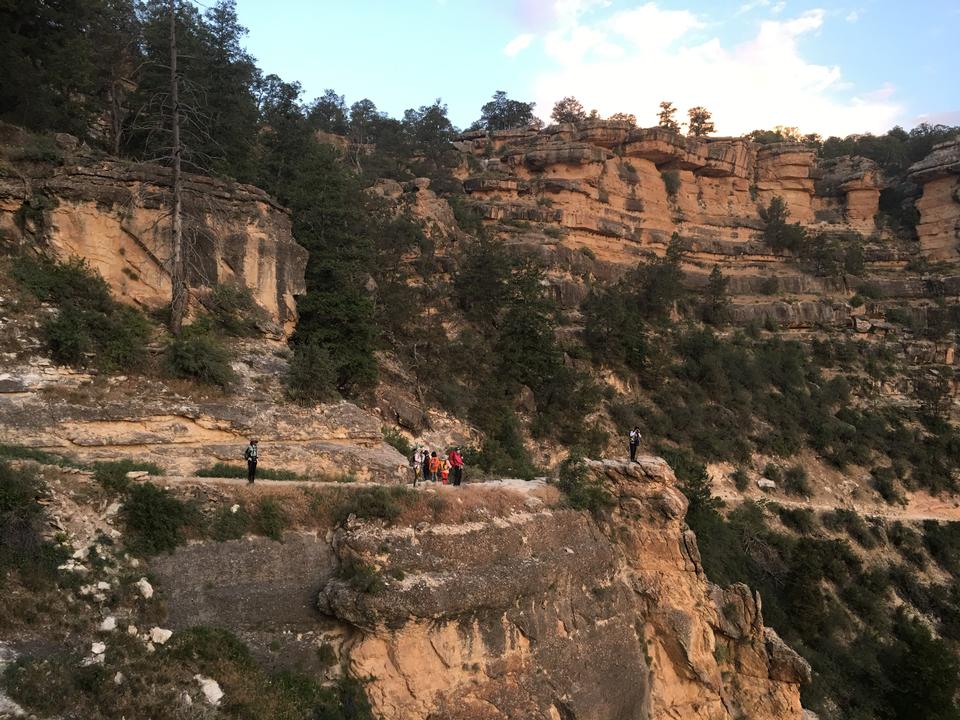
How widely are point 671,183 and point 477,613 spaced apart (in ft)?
151

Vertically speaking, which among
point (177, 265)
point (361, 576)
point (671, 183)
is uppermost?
point (671, 183)

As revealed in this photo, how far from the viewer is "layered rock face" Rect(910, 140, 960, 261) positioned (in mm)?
49000

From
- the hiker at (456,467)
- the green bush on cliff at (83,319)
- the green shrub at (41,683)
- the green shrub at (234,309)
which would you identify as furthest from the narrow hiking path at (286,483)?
the green shrub at (234,309)

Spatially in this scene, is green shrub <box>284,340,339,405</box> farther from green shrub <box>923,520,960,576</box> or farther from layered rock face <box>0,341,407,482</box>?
green shrub <box>923,520,960,576</box>

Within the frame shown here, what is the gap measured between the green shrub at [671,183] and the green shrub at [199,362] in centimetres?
4298

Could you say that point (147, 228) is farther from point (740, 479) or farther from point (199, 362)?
point (740, 479)

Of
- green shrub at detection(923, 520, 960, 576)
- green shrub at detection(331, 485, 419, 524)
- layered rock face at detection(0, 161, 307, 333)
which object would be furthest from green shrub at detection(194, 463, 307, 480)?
green shrub at detection(923, 520, 960, 576)

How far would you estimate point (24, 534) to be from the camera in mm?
8312

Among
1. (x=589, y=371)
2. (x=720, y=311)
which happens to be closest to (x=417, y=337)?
(x=589, y=371)

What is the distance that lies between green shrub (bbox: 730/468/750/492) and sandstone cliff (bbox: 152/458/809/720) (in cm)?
1704

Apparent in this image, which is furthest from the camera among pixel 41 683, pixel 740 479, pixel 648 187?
pixel 648 187

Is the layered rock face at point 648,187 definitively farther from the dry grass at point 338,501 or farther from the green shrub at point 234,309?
the dry grass at point 338,501

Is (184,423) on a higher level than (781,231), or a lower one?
lower

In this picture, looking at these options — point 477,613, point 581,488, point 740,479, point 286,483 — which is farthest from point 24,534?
point 740,479
